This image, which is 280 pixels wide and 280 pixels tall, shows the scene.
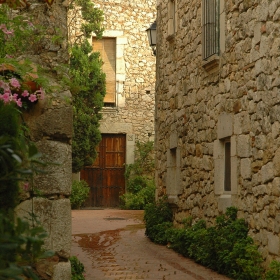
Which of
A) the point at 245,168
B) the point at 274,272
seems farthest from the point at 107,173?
the point at 274,272

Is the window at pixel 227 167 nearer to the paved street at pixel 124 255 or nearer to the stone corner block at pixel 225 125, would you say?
the stone corner block at pixel 225 125

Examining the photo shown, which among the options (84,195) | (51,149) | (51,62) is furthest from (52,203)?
(84,195)

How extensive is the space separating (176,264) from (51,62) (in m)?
4.78

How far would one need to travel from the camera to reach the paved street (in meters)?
7.64

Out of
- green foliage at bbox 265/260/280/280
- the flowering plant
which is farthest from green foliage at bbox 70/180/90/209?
the flowering plant

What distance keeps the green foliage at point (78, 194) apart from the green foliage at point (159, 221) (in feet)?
20.7

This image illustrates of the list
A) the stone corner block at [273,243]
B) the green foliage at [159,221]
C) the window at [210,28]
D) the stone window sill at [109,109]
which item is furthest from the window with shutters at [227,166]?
the stone window sill at [109,109]

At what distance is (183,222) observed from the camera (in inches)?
403

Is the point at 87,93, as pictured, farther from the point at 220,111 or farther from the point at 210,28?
the point at 220,111

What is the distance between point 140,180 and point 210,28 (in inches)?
393

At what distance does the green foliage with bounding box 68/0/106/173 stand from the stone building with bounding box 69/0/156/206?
0.53 metres

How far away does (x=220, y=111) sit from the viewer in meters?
8.86

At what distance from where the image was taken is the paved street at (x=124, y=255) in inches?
301

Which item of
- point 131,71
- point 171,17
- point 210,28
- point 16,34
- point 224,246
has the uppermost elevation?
point 131,71
